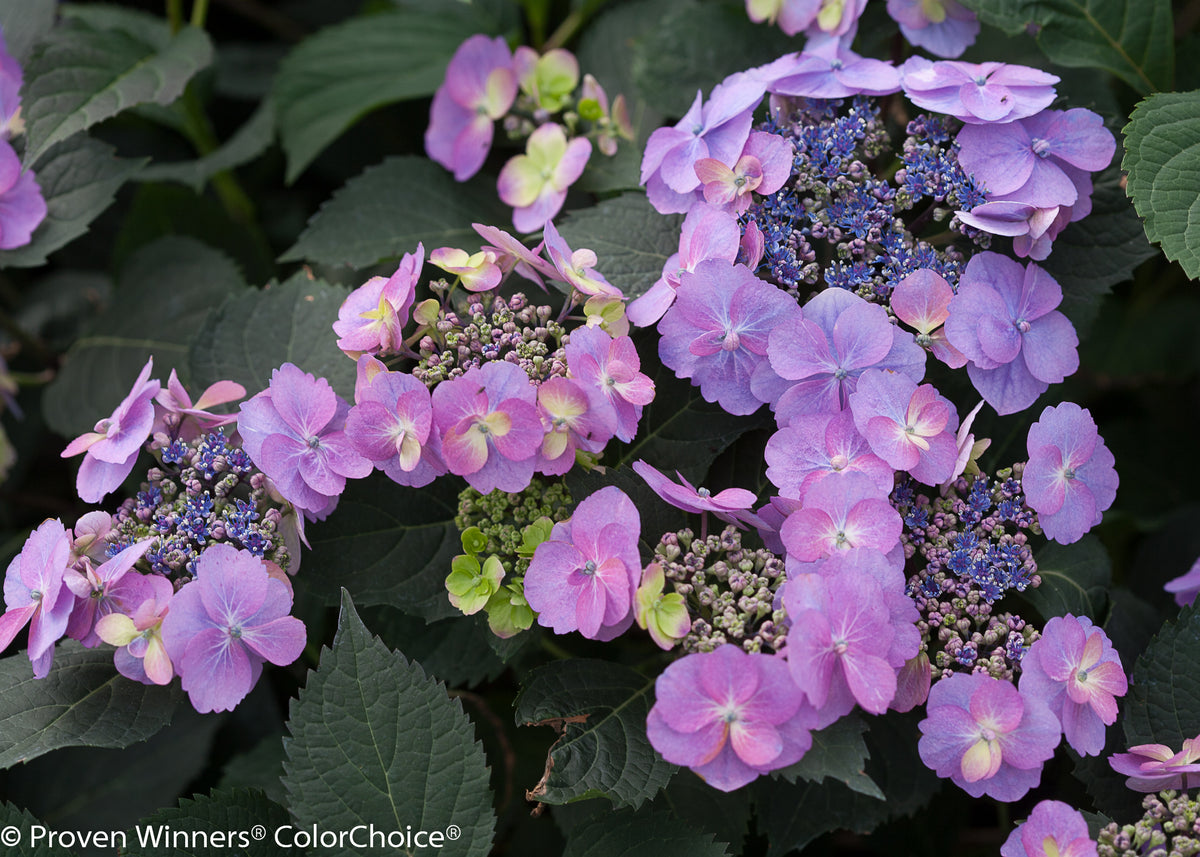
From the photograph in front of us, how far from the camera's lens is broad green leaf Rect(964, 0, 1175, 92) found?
1312 mm

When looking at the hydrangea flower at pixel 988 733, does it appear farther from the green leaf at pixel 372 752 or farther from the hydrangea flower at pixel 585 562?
the green leaf at pixel 372 752

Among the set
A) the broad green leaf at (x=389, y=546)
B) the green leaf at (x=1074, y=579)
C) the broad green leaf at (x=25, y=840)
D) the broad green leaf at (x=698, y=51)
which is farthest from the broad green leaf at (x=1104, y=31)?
the broad green leaf at (x=25, y=840)

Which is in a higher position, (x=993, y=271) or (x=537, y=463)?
(x=993, y=271)

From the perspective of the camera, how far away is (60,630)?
97 cm

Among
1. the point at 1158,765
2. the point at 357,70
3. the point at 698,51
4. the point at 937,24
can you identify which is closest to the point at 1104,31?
the point at 937,24

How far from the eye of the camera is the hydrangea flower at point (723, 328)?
1.02 metres

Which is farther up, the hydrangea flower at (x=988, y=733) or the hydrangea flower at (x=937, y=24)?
the hydrangea flower at (x=937, y=24)

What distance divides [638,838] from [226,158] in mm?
1333

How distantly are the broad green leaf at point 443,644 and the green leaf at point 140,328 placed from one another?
535 millimetres

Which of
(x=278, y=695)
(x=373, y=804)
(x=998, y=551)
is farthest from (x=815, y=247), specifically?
(x=278, y=695)

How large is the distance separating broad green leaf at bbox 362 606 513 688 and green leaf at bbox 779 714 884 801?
560 millimetres

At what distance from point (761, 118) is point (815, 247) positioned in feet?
0.62

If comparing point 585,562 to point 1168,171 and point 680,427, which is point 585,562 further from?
point 1168,171

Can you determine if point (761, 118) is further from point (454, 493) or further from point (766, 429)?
point (454, 493)
